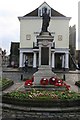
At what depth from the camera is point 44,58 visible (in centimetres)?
1703

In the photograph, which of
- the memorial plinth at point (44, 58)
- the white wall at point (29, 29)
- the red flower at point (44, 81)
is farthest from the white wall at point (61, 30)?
the red flower at point (44, 81)

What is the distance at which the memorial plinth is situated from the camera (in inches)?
634

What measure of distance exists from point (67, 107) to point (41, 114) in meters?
1.14

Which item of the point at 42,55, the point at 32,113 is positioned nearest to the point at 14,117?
the point at 32,113

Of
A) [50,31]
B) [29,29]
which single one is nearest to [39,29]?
[29,29]

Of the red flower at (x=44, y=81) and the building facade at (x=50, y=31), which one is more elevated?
the building facade at (x=50, y=31)

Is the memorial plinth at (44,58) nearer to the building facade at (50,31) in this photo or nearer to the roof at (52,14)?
the building facade at (50,31)

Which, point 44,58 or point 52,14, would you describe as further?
point 52,14

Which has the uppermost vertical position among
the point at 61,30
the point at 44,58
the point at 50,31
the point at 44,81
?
the point at 61,30

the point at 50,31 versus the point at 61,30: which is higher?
the point at 61,30

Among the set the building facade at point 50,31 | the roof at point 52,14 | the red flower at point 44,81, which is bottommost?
the red flower at point 44,81

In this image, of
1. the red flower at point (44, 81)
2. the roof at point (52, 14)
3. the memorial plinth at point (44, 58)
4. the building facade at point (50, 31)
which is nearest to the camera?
the red flower at point (44, 81)

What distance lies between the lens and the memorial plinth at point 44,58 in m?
16.1

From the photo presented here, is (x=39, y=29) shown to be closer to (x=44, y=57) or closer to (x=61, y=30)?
(x=61, y=30)
